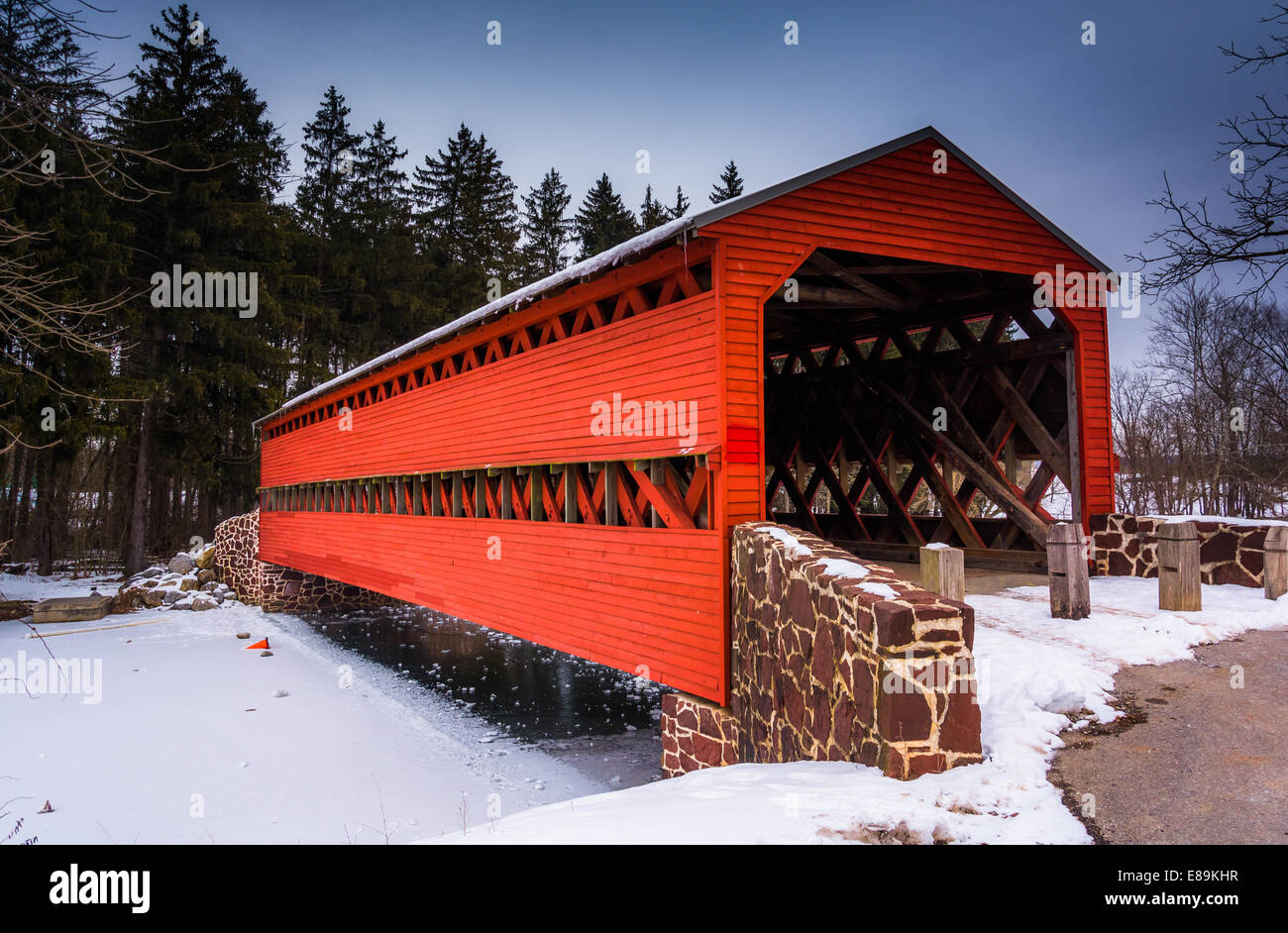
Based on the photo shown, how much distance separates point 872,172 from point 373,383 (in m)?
11.0

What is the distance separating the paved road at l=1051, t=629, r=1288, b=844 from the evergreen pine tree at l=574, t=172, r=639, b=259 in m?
29.7

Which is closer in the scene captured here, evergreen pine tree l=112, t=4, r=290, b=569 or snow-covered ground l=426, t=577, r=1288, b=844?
snow-covered ground l=426, t=577, r=1288, b=844

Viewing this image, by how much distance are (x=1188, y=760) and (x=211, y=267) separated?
26056 mm

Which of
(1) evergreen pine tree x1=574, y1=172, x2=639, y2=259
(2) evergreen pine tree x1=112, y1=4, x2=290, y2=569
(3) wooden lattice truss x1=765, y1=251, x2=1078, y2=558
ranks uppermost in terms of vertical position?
(1) evergreen pine tree x1=574, y1=172, x2=639, y2=259

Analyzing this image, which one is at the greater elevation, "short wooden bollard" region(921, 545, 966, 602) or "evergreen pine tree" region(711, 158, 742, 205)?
"evergreen pine tree" region(711, 158, 742, 205)

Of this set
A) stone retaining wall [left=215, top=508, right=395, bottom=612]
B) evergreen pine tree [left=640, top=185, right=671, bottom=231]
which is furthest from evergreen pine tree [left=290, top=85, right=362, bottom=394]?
evergreen pine tree [left=640, top=185, right=671, bottom=231]

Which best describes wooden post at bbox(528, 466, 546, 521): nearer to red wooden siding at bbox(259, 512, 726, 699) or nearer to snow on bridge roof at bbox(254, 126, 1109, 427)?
red wooden siding at bbox(259, 512, 726, 699)

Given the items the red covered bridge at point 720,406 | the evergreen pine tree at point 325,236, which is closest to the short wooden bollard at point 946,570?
the red covered bridge at point 720,406

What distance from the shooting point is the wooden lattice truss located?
30.6 feet

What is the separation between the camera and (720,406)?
20.9 feet

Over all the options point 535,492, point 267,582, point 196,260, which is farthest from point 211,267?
point 535,492

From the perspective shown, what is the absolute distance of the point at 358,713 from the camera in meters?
12.1

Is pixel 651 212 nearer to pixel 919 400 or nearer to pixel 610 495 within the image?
pixel 919 400
